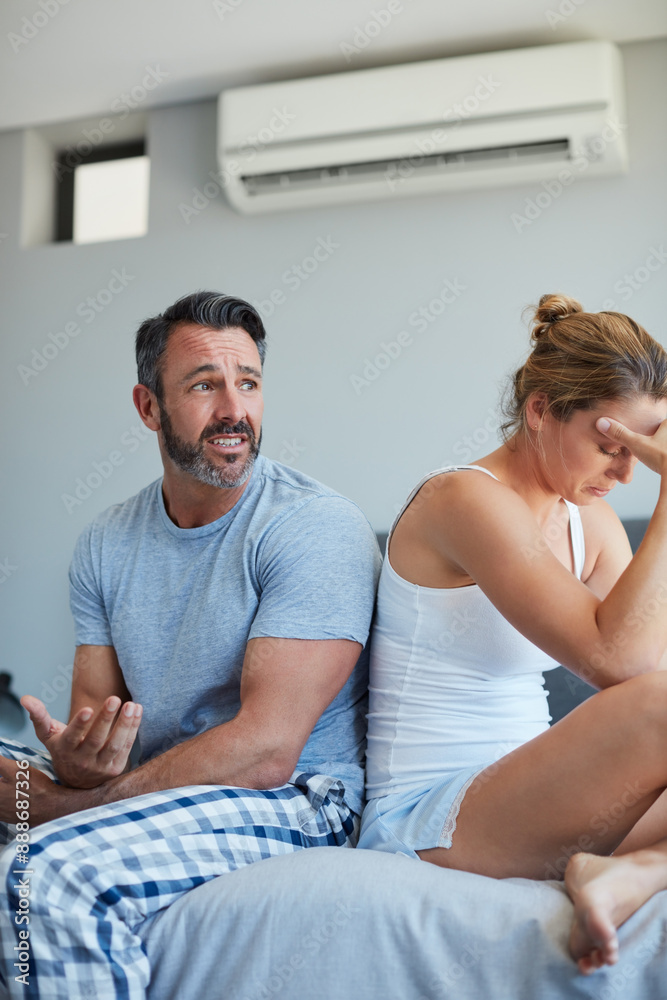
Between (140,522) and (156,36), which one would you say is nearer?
(140,522)

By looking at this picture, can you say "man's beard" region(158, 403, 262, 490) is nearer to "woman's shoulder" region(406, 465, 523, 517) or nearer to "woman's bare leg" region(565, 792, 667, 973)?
"woman's shoulder" region(406, 465, 523, 517)

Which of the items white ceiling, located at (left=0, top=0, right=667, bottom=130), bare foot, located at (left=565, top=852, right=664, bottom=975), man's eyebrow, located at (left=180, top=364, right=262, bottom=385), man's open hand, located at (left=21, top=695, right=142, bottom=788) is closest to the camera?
bare foot, located at (left=565, top=852, right=664, bottom=975)

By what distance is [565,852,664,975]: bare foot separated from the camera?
0.93m

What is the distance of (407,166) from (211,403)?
1.27 metres

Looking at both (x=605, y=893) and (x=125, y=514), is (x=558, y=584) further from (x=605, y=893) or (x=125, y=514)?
(x=125, y=514)

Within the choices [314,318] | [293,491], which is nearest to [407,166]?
[314,318]

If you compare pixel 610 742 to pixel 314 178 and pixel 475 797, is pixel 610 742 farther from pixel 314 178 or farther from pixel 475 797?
pixel 314 178

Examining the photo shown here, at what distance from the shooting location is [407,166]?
8.45ft

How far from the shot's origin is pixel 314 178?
265 centimetres

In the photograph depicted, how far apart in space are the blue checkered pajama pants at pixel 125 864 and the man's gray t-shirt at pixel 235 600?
0.16 meters

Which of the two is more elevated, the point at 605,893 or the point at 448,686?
the point at 448,686

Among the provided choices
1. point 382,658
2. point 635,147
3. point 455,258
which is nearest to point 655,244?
point 635,147

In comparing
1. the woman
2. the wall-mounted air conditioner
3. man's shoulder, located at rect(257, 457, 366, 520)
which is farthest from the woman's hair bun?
the wall-mounted air conditioner

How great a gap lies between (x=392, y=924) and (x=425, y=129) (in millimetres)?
2105
